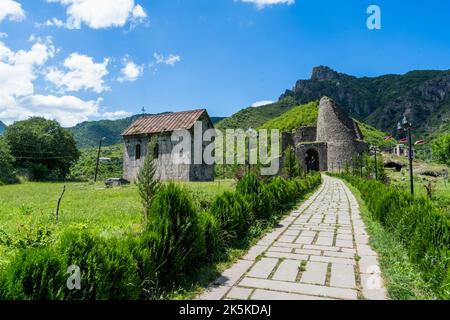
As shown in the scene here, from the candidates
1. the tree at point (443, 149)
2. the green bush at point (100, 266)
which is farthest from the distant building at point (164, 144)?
the tree at point (443, 149)

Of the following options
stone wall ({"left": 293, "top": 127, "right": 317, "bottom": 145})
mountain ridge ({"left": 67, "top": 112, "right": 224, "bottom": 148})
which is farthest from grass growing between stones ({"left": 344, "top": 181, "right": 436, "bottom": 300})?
mountain ridge ({"left": 67, "top": 112, "right": 224, "bottom": 148})

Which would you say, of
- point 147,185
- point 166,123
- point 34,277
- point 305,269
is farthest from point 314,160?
point 34,277

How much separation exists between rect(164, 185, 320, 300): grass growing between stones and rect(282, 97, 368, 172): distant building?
35033 millimetres

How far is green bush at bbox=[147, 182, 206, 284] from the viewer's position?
12.3 ft

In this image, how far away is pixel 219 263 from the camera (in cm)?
464

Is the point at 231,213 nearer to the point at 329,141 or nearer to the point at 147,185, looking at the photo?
the point at 147,185

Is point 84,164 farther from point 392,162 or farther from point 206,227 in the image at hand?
point 206,227

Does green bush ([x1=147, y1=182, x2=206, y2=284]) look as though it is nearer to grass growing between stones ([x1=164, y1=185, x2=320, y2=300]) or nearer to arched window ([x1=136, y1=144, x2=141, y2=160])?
grass growing between stones ([x1=164, y1=185, x2=320, y2=300])

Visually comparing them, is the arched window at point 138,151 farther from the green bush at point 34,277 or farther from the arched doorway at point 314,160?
the arched doorway at point 314,160

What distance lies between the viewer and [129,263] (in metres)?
2.98

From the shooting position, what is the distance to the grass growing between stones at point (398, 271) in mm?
3449

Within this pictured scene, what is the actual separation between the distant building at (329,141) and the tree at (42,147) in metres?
29.6

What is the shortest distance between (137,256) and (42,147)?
1550 inches

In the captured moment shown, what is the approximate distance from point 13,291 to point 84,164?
59.0 meters
